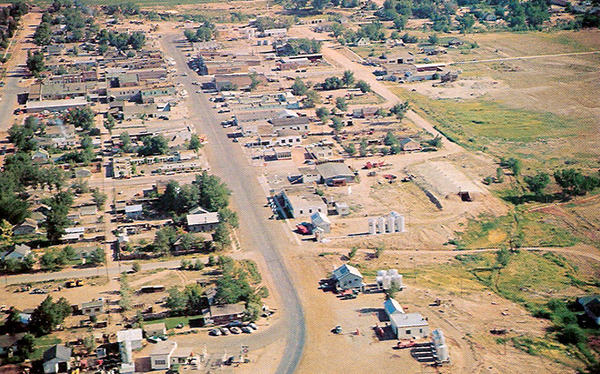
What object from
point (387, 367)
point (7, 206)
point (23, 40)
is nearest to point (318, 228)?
point (387, 367)

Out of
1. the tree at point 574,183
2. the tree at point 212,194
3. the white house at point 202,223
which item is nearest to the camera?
the white house at point 202,223

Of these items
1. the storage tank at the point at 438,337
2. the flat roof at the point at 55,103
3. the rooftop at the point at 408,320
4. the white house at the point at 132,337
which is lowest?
the flat roof at the point at 55,103

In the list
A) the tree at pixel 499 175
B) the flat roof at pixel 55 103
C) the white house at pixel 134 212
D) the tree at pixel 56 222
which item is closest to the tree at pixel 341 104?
the tree at pixel 499 175

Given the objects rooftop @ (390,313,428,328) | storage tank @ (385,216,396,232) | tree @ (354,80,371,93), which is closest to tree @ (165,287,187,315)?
rooftop @ (390,313,428,328)

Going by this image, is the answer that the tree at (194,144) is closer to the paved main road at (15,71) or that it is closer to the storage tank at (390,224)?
the paved main road at (15,71)

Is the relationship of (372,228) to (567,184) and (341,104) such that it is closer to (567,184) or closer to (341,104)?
(567,184)

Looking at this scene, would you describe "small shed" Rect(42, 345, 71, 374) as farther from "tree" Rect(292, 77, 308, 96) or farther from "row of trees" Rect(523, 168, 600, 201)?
"tree" Rect(292, 77, 308, 96)
